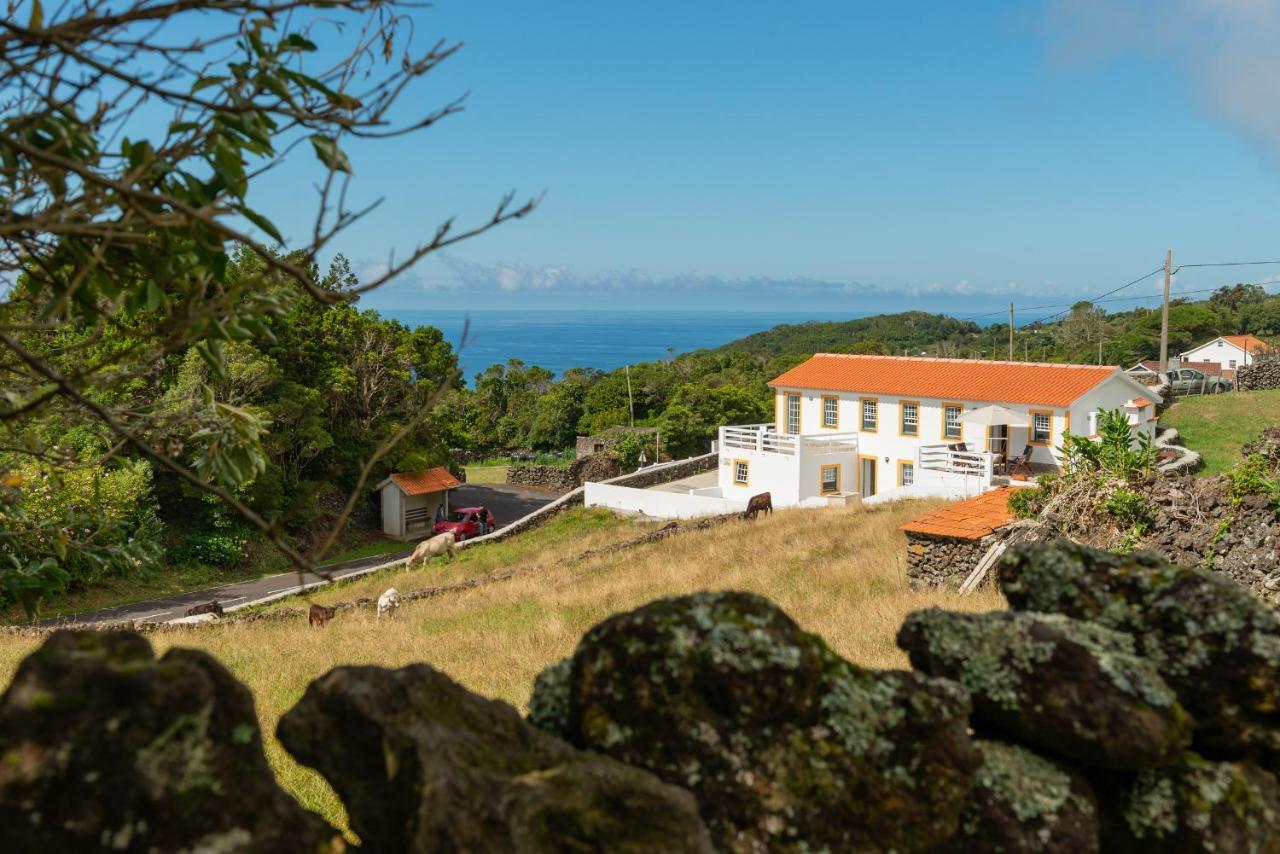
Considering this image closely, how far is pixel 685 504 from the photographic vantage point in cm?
3300

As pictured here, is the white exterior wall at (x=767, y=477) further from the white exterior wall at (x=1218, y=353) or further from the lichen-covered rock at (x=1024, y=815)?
the white exterior wall at (x=1218, y=353)

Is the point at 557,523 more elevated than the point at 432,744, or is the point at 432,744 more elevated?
the point at 432,744

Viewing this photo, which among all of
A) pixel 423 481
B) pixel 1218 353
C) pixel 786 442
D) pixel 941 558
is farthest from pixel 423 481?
pixel 1218 353

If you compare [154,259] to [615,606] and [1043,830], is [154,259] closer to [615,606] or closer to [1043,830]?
[1043,830]

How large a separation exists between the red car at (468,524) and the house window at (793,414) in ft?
43.9

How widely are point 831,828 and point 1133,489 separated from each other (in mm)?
12769

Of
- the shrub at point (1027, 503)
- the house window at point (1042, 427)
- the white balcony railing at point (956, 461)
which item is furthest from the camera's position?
the house window at point (1042, 427)

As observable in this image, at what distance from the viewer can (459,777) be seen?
2.58 metres

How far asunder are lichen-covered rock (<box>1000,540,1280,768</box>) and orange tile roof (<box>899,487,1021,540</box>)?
11783 millimetres

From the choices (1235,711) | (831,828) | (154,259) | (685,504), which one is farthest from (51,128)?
(685,504)

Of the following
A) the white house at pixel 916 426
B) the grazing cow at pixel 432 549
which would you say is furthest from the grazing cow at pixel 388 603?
the white house at pixel 916 426

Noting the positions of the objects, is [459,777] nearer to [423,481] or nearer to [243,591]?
[243,591]

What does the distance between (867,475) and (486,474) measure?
1079 inches

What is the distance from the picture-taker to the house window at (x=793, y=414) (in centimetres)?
3962
